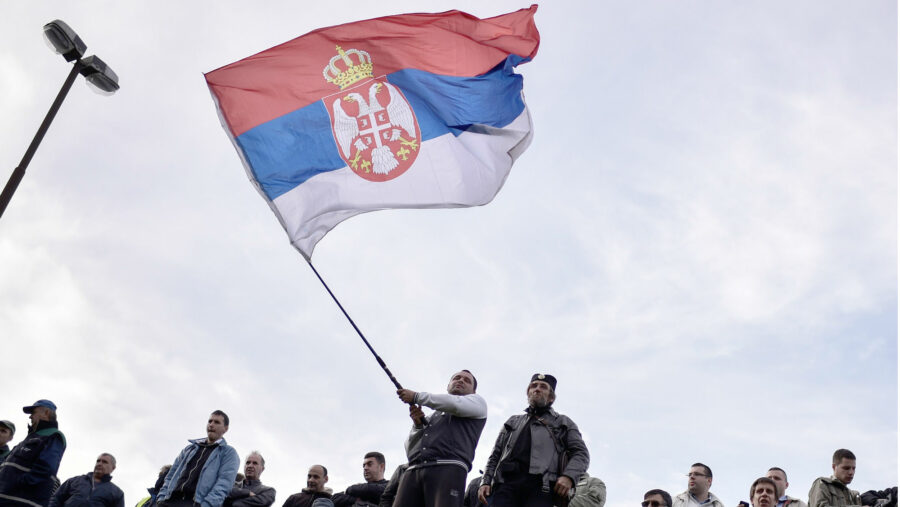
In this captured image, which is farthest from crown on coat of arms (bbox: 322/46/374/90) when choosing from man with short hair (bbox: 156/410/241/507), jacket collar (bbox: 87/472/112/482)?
jacket collar (bbox: 87/472/112/482)

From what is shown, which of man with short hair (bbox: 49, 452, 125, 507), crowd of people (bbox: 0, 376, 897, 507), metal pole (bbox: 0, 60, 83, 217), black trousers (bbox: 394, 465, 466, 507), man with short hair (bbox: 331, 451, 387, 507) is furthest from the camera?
man with short hair (bbox: 49, 452, 125, 507)

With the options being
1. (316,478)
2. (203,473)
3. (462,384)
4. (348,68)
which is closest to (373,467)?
(316,478)

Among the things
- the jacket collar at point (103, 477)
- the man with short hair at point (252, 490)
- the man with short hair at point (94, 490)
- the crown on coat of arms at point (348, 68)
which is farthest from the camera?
the jacket collar at point (103, 477)

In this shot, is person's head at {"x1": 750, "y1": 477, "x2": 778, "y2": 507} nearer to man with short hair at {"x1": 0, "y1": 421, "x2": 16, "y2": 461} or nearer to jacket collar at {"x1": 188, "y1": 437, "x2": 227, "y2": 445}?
jacket collar at {"x1": 188, "y1": 437, "x2": 227, "y2": 445}

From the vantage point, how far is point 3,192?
8797mm

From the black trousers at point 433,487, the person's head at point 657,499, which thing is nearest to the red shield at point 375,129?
the black trousers at point 433,487

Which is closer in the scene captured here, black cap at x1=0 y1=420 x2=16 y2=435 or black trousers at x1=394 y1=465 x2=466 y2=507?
black trousers at x1=394 y1=465 x2=466 y2=507

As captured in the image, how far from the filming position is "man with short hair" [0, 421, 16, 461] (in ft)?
39.6

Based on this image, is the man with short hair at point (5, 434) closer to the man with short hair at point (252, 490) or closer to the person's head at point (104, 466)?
the person's head at point (104, 466)

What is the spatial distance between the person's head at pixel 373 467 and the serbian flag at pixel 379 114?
3.50 metres

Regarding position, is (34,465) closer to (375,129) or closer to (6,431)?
(6,431)

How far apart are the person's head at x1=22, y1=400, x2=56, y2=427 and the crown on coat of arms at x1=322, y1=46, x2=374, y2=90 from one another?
18.5ft

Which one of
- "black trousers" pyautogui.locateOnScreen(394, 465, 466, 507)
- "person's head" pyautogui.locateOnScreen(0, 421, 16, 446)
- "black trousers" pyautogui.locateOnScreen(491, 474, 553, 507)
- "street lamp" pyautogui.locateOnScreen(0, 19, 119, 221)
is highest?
"street lamp" pyautogui.locateOnScreen(0, 19, 119, 221)

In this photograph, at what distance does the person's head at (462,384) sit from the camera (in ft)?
28.3
